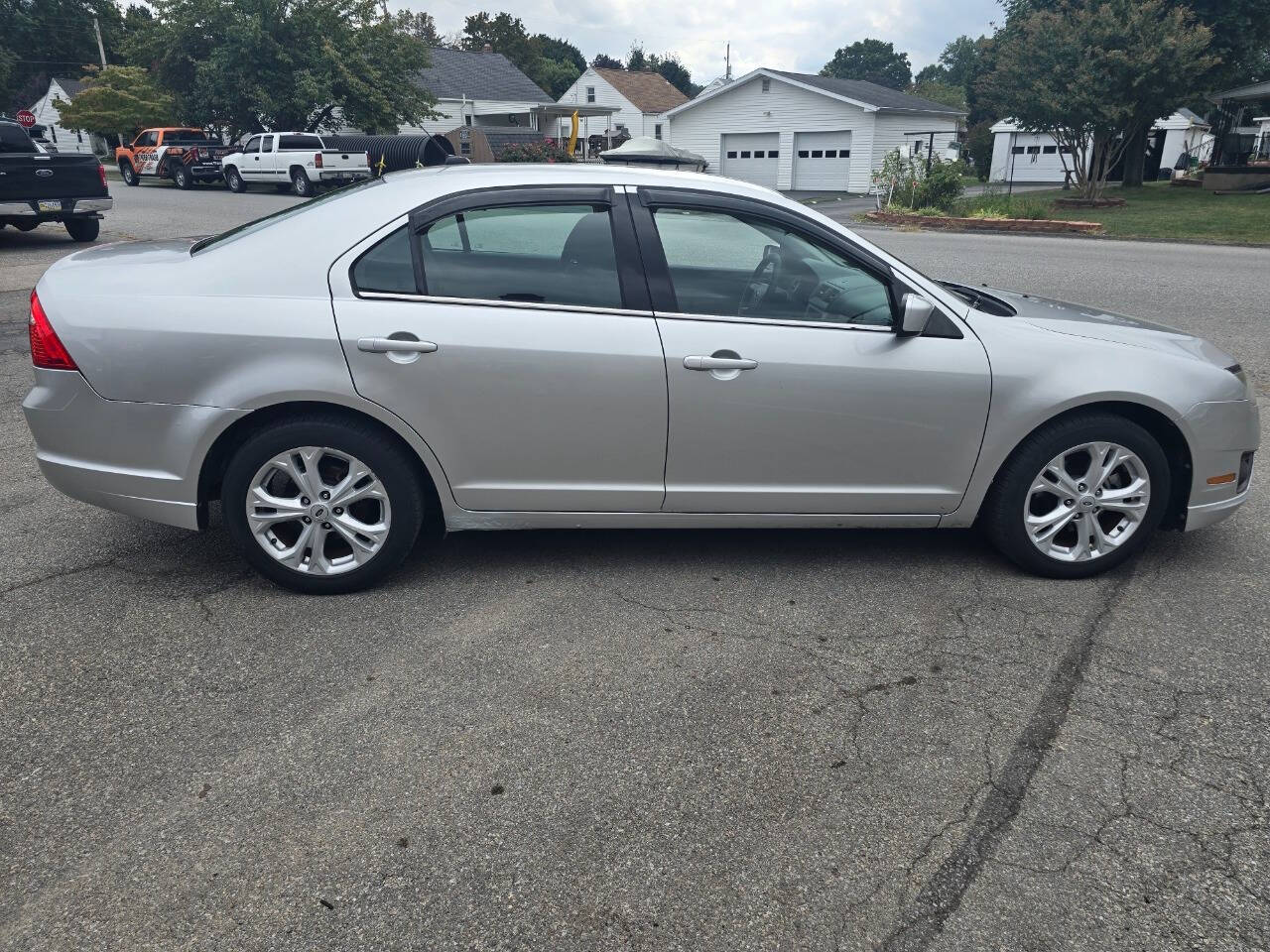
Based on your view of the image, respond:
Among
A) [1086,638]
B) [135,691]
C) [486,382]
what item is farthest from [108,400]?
[1086,638]

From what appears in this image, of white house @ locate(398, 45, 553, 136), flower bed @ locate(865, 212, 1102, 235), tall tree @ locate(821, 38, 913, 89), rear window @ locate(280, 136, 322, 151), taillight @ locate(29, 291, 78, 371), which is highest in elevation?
tall tree @ locate(821, 38, 913, 89)

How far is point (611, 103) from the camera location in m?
62.3

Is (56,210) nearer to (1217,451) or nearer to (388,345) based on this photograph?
(388,345)

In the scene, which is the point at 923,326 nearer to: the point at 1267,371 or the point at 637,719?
the point at 637,719

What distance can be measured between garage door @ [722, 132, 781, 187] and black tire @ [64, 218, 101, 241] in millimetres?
29011

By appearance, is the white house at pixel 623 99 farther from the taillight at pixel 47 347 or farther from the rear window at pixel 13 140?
the taillight at pixel 47 347

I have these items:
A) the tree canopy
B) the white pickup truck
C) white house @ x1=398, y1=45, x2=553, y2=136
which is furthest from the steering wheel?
the tree canopy

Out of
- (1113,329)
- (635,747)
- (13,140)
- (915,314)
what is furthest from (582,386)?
(13,140)

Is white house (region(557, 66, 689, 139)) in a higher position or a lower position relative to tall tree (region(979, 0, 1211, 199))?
higher

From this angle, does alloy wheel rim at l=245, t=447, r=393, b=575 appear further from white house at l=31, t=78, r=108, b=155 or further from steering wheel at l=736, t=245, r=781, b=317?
white house at l=31, t=78, r=108, b=155

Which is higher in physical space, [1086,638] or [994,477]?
[994,477]

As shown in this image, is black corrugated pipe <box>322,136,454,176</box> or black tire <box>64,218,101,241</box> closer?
black tire <box>64,218,101,241</box>

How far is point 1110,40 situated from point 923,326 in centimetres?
2815

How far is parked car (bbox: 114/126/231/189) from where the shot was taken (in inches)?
1286
